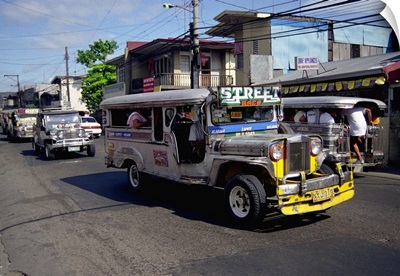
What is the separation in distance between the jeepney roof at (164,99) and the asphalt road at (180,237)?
2.03 metres

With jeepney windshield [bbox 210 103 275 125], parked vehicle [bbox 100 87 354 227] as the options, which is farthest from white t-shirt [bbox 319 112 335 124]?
jeepney windshield [bbox 210 103 275 125]

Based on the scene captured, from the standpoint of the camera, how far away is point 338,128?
10.1m

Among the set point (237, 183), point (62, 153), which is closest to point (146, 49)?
point (62, 153)

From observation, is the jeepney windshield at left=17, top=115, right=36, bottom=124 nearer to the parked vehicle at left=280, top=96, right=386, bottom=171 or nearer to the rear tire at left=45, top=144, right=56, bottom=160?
the rear tire at left=45, top=144, right=56, bottom=160

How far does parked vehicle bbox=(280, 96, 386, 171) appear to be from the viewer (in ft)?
33.0

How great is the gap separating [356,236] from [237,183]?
1858 millimetres

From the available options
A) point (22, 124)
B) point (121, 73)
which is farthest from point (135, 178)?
point (121, 73)

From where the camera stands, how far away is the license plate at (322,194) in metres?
6.04

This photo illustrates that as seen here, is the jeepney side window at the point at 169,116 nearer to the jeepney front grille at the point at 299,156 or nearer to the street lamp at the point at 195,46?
the jeepney front grille at the point at 299,156

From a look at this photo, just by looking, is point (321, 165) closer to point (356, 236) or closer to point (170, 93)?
point (356, 236)

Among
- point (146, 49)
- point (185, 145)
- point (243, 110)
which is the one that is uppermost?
point (146, 49)

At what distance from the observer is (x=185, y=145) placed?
788 centimetres

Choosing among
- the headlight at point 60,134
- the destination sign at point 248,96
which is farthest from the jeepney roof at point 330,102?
the headlight at point 60,134

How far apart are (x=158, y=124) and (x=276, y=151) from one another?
3.07 m
